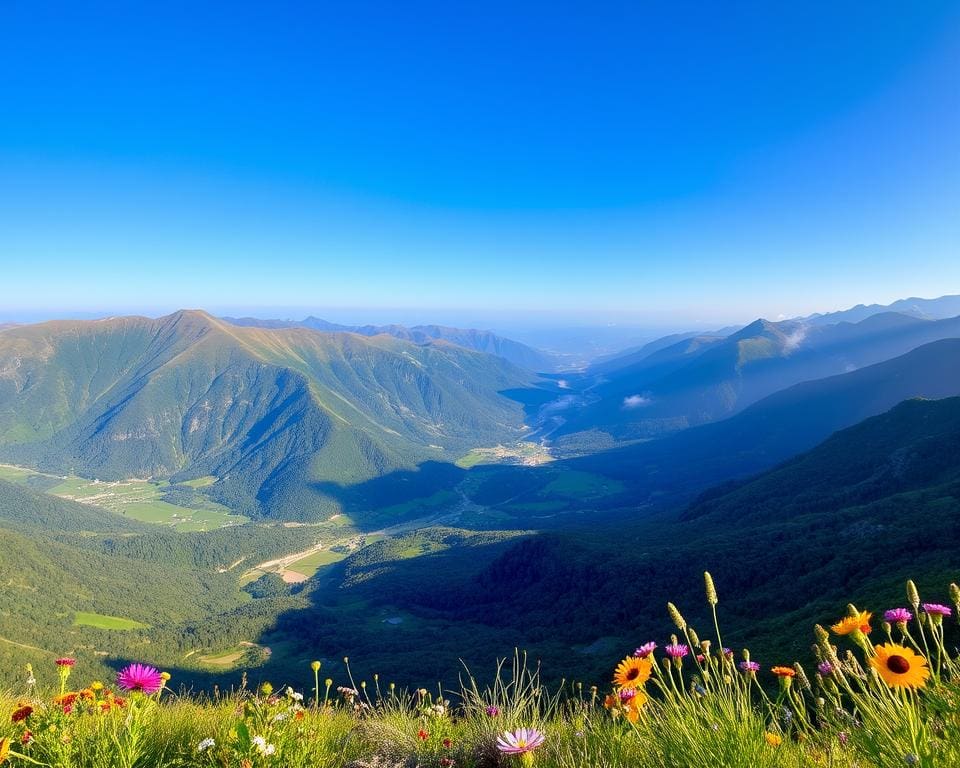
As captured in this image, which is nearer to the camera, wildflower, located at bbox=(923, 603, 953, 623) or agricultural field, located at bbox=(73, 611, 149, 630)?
wildflower, located at bbox=(923, 603, 953, 623)

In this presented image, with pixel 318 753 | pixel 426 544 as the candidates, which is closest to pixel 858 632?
pixel 318 753

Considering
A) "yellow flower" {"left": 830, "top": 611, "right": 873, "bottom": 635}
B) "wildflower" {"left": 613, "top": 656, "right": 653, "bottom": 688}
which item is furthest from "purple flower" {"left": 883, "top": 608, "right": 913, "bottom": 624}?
"wildflower" {"left": 613, "top": 656, "right": 653, "bottom": 688}

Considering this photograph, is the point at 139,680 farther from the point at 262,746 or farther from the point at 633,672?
the point at 633,672

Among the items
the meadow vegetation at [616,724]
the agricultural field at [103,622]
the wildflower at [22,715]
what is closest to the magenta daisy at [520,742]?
the meadow vegetation at [616,724]

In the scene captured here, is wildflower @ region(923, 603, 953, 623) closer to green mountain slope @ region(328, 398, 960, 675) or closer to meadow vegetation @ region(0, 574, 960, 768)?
meadow vegetation @ region(0, 574, 960, 768)

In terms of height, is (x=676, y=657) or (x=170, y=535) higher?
A: (x=676, y=657)

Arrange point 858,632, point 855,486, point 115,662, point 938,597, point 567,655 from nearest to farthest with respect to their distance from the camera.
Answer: point 858,632 → point 938,597 → point 567,655 → point 855,486 → point 115,662

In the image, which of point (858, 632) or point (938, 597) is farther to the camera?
point (938, 597)

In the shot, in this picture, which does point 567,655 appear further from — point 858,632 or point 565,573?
point 858,632
